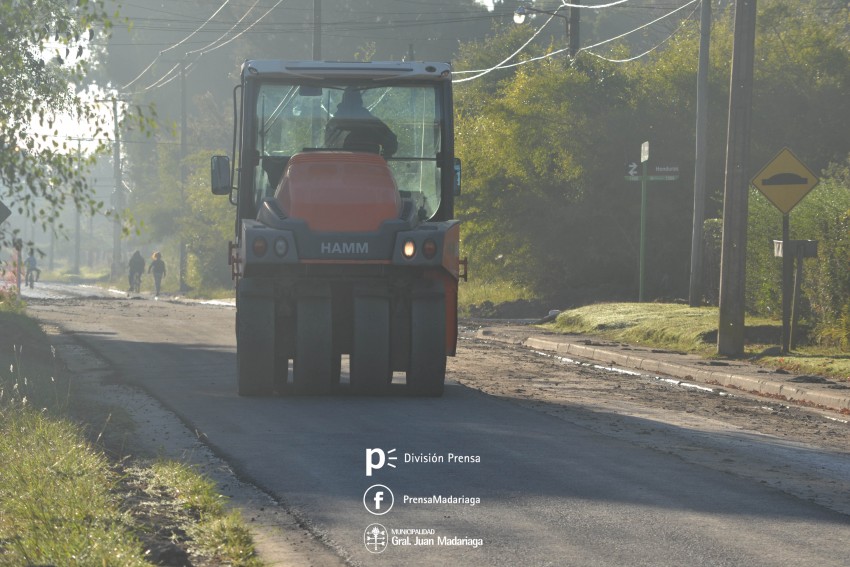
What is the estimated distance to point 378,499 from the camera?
8.14 meters

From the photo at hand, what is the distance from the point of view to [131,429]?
11227 millimetres

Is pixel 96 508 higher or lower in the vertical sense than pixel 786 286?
lower

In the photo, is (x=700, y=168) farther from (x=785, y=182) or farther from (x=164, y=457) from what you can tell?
(x=164, y=457)

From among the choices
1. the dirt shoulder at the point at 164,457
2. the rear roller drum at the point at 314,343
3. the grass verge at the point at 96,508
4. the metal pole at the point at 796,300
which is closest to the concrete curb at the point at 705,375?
the metal pole at the point at 796,300

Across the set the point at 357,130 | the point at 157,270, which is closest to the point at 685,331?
the point at 357,130

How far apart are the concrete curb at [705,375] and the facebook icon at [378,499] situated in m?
7.22

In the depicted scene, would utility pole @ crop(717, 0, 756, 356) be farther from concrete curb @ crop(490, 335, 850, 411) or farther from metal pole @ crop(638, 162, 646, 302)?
metal pole @ crop(638, 162, 646, 302)

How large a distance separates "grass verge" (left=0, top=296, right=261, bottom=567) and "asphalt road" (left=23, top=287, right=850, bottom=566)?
1.78 ft

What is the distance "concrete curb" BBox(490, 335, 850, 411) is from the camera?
47.9 feet

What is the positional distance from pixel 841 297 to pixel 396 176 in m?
8.29

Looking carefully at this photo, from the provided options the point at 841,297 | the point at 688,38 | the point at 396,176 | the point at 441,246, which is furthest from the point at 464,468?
the point at 688,38

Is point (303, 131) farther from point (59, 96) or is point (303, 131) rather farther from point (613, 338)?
point (613, 338)

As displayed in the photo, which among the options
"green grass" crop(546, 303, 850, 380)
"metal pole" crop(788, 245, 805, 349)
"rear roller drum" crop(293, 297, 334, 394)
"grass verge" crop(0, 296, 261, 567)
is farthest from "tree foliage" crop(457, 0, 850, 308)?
"grass verge" crop(0, 296, 261, 567)

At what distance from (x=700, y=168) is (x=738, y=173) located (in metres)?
8.48
